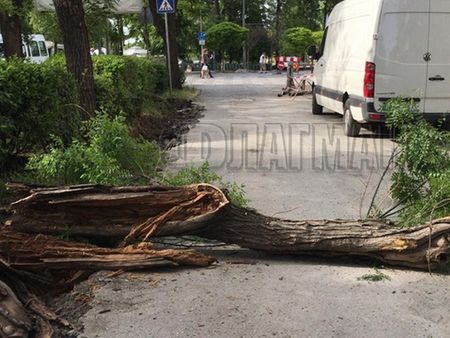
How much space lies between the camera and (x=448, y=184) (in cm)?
496

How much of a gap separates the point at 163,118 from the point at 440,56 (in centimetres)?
705

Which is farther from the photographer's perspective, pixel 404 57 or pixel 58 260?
pixel 404 57

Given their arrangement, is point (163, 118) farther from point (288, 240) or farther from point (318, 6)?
point (318, 6)

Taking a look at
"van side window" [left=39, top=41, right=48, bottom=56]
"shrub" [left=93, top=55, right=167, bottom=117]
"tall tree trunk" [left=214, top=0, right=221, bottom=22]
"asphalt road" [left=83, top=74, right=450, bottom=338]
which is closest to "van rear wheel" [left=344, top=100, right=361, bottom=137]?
"shrub" [left=93, top=55, right=167, bottom=117]

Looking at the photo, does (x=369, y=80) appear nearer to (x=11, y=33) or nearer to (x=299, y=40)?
(x=11, y=33)

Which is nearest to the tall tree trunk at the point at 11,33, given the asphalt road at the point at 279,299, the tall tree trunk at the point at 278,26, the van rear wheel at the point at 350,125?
the van rear wheel at the point at 350,125

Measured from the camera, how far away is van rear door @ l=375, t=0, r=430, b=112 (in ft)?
33.8

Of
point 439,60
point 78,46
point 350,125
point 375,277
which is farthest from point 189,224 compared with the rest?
point 439,60

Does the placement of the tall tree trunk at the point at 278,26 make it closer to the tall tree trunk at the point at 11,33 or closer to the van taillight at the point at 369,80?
A: the tall tree trunk at the point at 11,33

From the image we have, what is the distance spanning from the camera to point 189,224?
472cm

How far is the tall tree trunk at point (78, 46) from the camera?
859 cm

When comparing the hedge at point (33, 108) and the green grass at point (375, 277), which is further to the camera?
the hedge at point (33, 108)

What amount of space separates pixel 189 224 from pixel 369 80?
6.79m

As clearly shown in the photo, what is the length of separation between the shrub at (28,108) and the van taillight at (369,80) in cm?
553
